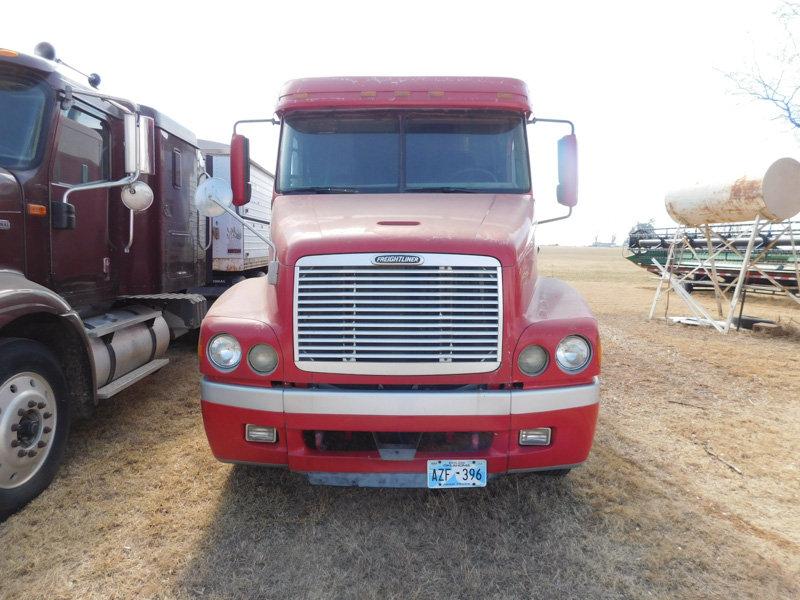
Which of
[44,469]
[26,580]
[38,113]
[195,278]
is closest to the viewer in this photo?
[26,580]

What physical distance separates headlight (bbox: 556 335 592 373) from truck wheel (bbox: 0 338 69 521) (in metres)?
3.18

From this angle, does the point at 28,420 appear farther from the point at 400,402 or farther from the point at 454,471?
the point at 454,471

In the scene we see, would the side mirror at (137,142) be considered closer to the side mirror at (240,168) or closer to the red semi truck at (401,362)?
the side mirror at (240,168)

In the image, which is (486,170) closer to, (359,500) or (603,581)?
(359,500)

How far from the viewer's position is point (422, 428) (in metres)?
3.01

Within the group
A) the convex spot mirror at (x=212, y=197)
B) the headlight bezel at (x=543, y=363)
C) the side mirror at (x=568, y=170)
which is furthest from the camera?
the side mirror at (x=568, y=170)

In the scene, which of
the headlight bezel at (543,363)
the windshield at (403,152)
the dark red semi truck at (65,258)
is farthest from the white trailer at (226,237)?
the headlight bezel at (543,363)

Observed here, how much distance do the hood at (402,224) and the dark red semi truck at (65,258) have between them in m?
1.35

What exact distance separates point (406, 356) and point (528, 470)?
95 centimetres

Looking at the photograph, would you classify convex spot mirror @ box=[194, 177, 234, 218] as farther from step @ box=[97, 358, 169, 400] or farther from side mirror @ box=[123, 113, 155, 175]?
step @ box=[97, 358, 169, 400]

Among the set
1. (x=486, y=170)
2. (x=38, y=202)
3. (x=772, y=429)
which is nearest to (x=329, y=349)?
(x=486, y=170)

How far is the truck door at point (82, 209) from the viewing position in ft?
14.3

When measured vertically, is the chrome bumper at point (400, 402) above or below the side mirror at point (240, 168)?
below

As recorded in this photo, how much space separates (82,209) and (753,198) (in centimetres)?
1011
